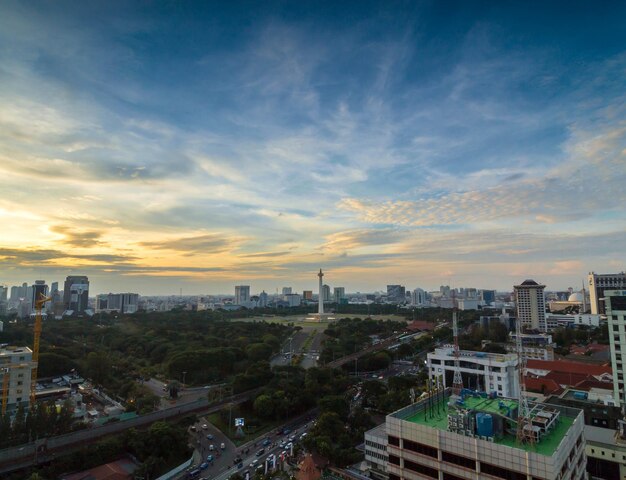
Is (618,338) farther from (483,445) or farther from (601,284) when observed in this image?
(601,284)

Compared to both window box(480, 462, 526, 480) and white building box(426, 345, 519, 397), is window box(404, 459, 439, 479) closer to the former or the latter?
window box(480, 462, 526, 480)

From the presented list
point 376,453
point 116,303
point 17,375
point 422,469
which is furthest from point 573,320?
point 116,303

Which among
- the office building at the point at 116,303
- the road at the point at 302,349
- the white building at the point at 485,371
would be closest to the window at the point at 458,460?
the white building at the point at 485,371

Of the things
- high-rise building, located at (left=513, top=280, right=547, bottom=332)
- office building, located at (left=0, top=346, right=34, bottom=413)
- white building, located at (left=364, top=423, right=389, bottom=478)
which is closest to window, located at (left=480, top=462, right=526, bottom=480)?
white building, located at (left=364, top=423, right=389, bottom=478)

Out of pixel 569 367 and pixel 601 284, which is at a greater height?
pixel 601 284

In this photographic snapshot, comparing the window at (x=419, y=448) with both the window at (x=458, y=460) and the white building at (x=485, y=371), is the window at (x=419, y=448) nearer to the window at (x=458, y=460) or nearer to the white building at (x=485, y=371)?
the window at (x=458, y=460)

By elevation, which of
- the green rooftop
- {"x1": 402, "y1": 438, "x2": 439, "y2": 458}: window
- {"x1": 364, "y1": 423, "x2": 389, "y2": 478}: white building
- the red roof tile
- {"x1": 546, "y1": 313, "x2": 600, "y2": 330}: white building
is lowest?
{"x1": 364, "y1": 423, "x2": 389, "y2": 478}: white building
